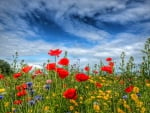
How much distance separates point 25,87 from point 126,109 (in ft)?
5.81

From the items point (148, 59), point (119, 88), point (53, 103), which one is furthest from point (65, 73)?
point (148, 59)

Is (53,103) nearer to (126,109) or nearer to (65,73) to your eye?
(65,73)

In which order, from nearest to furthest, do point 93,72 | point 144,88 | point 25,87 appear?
point 25,87 < point 144,88 < point 93,72

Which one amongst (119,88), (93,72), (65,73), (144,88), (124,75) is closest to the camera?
(65,73)

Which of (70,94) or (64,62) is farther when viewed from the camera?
(64,62)

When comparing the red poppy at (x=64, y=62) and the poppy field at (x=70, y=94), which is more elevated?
the red poppy at (x=64, y=62)

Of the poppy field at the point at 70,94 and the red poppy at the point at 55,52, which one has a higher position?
the red poppy at the point at 55,52

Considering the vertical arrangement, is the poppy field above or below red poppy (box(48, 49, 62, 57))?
below

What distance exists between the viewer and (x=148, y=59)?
7328mm

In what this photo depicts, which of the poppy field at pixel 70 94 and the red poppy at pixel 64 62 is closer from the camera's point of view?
the poppy field at pixel 70 94

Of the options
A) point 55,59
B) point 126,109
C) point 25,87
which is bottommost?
point 126,109

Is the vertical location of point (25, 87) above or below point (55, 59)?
below

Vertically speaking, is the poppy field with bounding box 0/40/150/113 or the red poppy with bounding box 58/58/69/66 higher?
the red poppy with bounding box 58/58/69/66

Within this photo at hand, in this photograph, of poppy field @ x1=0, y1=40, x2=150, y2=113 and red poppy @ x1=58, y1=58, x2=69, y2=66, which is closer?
poppy field @ x1=0, y1=40, x2=150, y2=113
